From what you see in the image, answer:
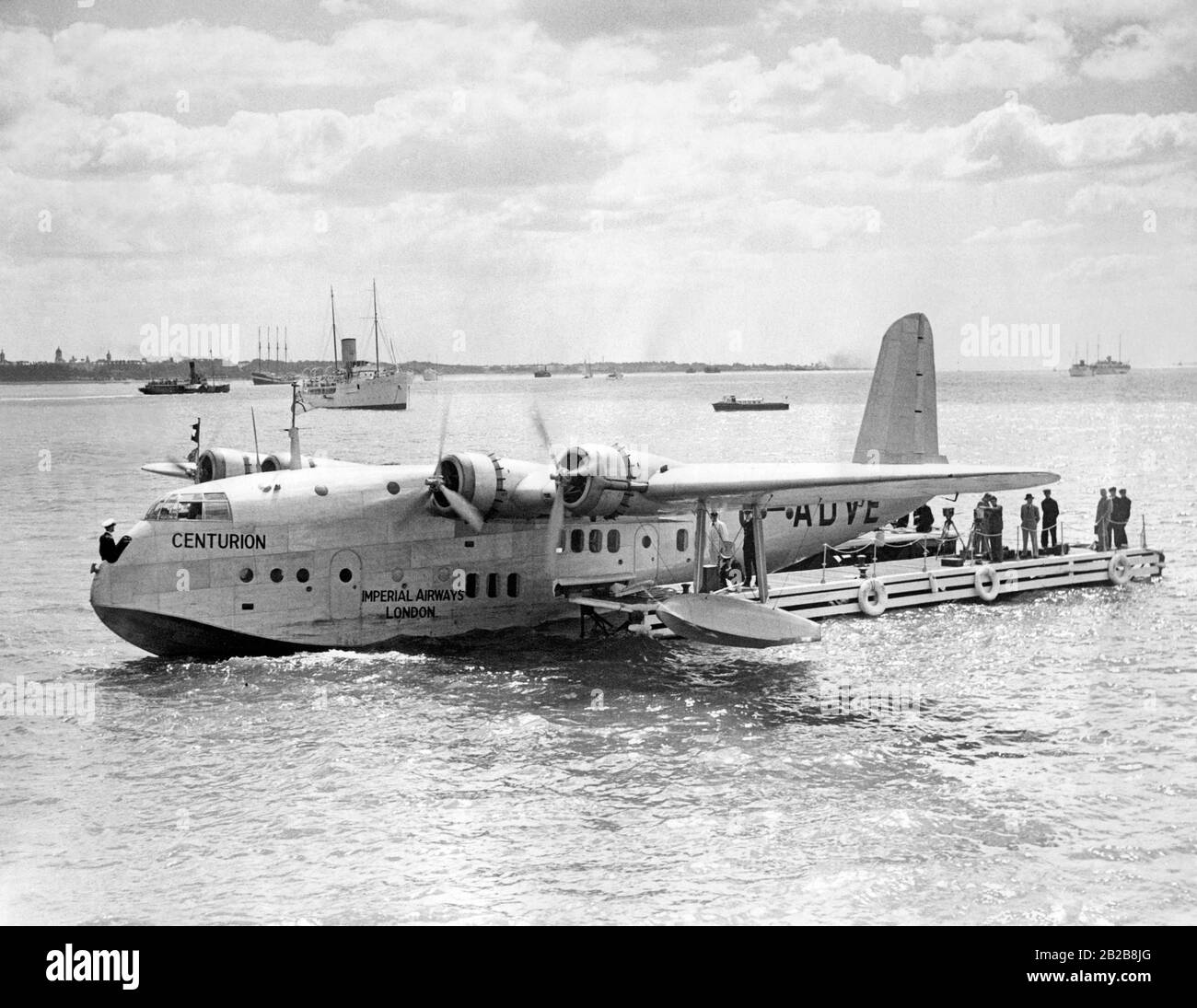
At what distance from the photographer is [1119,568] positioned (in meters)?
28.9

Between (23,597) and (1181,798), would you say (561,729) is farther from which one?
(23,597)

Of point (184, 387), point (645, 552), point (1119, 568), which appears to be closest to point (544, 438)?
point (645, 552)

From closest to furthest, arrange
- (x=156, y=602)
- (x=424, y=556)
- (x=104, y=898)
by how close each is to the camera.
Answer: (x=104, y=898) < (x=156, y=602) < (x=424, y=556)

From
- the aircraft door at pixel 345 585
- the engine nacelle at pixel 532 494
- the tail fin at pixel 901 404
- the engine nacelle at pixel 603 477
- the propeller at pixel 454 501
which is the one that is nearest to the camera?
the engine nacelle at pixel 603 477

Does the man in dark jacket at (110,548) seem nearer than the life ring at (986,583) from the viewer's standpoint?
Yes

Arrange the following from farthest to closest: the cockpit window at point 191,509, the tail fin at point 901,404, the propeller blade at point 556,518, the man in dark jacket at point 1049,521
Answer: the man in dark jacket at point 1049,521 < the tail fin at point 901,404 < the propeller blade at point 556,518 < the cockpit window at point 191,509

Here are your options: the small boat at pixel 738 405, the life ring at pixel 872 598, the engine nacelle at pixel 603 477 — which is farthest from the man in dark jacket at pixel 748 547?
the small boat at pixel 738 405

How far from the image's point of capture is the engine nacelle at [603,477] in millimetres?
19438

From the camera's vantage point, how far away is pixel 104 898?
1174cm

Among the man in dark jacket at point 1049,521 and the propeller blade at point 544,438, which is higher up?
the propeller blade at point 544,438

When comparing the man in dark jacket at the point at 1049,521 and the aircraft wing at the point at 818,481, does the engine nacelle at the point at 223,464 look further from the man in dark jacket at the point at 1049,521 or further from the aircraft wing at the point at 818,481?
the man in dark jacket at the point at 1049,521

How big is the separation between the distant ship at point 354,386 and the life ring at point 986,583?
80309 mm
